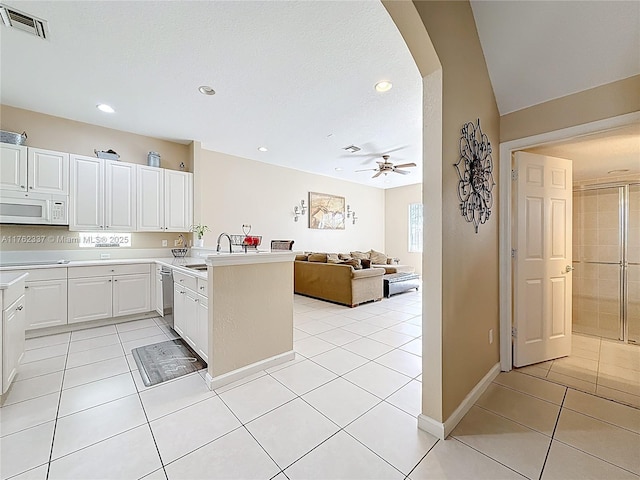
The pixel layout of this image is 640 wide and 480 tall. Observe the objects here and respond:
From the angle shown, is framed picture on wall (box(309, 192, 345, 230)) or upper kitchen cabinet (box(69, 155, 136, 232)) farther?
framed picture on wall (box(309, 192, 345, 230))

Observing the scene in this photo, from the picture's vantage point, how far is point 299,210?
689cm

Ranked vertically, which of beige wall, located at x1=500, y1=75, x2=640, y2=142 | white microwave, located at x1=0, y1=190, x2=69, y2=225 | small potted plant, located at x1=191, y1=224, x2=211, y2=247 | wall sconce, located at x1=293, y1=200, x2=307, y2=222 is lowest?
small potted plant, located at x1=191, y1=224, x2=211, y2=247

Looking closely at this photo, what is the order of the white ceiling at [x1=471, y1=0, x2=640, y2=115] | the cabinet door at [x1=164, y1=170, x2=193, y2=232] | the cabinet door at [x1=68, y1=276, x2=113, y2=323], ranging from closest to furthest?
1. the white ceiling at [x1=471, y1=0, x2=640, y2=115]
2. the cabinet door at [x1=68, y1=276, x2=113, y2=323]
3. the cabinet door at [x1=164, y1=170, x2=193, y2=232]

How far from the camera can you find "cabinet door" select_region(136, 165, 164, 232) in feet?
13.8

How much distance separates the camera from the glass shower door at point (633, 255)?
3.42 meters

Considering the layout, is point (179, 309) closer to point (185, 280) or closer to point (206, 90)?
point (185, 280)

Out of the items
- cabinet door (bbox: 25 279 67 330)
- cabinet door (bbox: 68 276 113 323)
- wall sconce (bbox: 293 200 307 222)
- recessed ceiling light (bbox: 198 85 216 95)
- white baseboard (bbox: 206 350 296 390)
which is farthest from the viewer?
wall sconce (bbox: 293 200 307 222)

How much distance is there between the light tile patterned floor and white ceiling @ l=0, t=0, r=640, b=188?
2.60 metres

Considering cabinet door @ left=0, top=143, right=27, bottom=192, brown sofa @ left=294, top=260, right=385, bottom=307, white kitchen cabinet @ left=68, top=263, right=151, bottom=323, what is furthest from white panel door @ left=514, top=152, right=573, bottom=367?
cabinet door @ left=0, top=143, right=27, bottom=192

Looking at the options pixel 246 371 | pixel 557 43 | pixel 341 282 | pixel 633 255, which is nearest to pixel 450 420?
pixel 246 371

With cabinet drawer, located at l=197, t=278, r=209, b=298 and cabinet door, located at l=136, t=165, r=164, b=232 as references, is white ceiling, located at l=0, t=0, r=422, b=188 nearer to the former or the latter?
cabinet door, located at l=136, t=165, r=164, b=232

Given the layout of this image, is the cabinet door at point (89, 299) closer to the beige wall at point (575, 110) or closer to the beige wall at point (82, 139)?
the beige wall at point (82, 139)

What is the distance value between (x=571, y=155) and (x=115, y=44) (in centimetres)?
486

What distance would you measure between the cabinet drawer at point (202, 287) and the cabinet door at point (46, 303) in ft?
7.64
